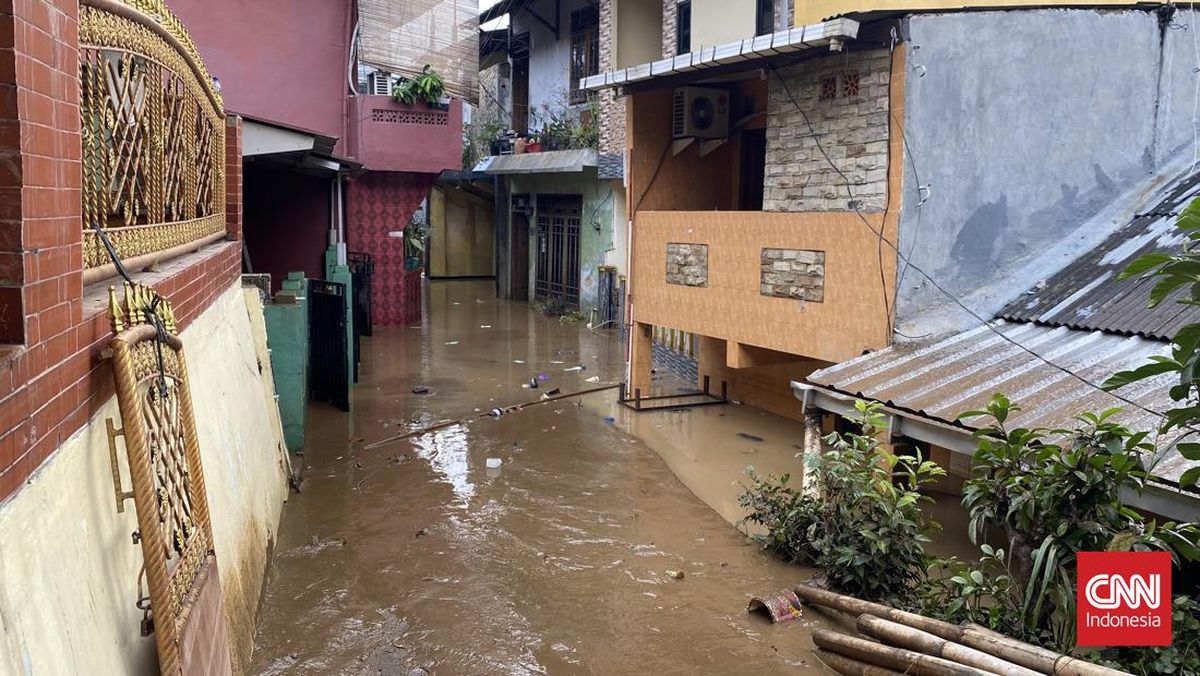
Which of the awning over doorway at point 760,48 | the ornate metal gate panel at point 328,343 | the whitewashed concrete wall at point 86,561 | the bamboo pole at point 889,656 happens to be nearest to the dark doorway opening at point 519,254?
the ornate metal gate panel at point 328,343

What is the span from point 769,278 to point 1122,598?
5886 mm

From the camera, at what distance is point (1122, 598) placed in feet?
14.8

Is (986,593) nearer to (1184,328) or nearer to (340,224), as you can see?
(1184,328)

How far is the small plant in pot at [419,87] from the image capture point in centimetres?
1848

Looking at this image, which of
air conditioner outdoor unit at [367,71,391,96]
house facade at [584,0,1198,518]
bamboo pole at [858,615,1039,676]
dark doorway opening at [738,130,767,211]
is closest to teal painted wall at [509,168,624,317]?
air conditioner outdoor unit at [367,71,391,96]

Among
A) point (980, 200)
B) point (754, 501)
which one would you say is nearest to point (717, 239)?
point (980, 200)

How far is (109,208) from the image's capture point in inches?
149

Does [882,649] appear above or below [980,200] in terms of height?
below

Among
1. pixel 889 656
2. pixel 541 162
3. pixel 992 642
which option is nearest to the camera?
pixel 992 642

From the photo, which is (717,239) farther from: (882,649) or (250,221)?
(250,221)

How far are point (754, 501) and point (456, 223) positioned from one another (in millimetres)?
24683

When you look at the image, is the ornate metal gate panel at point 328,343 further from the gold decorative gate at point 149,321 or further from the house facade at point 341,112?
the gold decorative gate at point 149,321

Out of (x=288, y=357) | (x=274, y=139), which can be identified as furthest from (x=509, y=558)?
(x=274, y=139)

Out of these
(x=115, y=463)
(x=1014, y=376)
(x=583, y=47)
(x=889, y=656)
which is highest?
(x=583, y=47)
